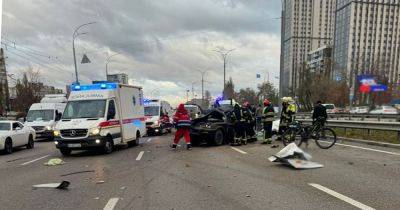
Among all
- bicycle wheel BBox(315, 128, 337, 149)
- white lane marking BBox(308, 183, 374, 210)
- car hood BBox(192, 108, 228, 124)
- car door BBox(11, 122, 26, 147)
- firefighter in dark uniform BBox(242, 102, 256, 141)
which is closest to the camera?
white lane marking BBox(308, 183, 374, 210)

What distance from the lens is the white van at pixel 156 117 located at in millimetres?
23638

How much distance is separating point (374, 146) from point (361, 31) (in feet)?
183

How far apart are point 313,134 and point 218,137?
401 centimetres

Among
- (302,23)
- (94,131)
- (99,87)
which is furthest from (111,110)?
(302,23)

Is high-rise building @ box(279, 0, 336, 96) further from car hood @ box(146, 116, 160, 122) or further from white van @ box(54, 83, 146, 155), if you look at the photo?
white van @ box(54, 83, 146, 155)

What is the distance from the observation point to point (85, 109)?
14.2 meters

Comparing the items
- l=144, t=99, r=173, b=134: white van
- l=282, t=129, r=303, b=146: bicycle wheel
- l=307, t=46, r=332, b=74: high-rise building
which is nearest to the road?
l=282, t=129, r=303, b=146: bicycle wheel

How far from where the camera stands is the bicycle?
44.1ft

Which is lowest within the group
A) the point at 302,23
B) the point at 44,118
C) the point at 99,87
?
the point at 44,118

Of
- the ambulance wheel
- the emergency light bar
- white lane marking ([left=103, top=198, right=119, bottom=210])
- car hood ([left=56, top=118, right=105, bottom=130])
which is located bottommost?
the ambulance wheel

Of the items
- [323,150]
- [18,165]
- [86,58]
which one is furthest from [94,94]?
[86,58]

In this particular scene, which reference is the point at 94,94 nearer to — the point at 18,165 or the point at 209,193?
the point at 18,165

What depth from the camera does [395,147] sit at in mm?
13078

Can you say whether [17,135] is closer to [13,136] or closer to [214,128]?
[13,136]
